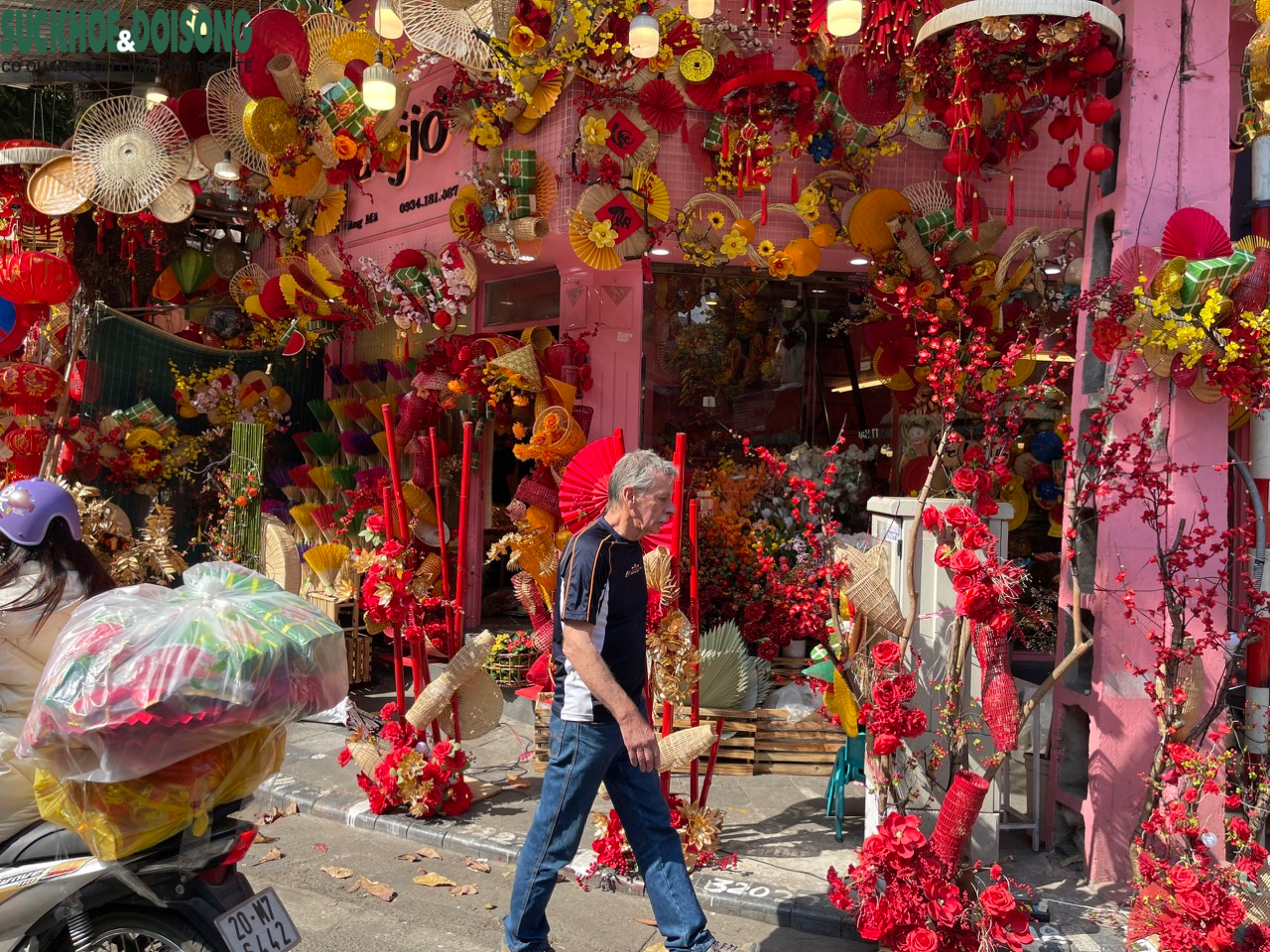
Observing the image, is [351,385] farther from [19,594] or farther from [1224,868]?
[1224,868]

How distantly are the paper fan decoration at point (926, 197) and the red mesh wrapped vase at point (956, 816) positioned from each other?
4956 mm

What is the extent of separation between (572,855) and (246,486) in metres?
5.57

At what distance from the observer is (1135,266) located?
4523 mm

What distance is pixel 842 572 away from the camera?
4094mm

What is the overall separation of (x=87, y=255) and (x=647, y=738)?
36.9ft

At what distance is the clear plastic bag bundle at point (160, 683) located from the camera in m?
2.56

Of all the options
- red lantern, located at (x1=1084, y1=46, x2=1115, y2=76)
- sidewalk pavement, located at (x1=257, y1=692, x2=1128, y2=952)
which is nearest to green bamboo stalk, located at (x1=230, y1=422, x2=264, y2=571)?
sidewalk pavement, located at (x1=257, y1=692, x2=1128, y2=952)

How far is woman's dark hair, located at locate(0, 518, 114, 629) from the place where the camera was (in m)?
3.21

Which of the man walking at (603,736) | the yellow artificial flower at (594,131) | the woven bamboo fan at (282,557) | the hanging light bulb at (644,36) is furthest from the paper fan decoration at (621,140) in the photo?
the man walking at (603,736)

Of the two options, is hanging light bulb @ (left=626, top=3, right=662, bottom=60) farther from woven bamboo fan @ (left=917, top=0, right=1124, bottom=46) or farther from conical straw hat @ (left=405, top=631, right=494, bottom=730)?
conical straw hat @ (left=405, top=631, right=494, bottom=730)

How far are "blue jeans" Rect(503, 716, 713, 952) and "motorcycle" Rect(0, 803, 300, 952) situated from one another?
807mm

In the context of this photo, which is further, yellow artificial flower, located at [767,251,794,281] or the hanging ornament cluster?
yellow artificial flower, located at [767,251,794,281]

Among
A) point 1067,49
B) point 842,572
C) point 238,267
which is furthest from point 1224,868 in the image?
point 238,267

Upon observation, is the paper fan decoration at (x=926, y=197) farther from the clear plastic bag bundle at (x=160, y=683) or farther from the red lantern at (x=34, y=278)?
the red lantern at (x=34, y=278)
